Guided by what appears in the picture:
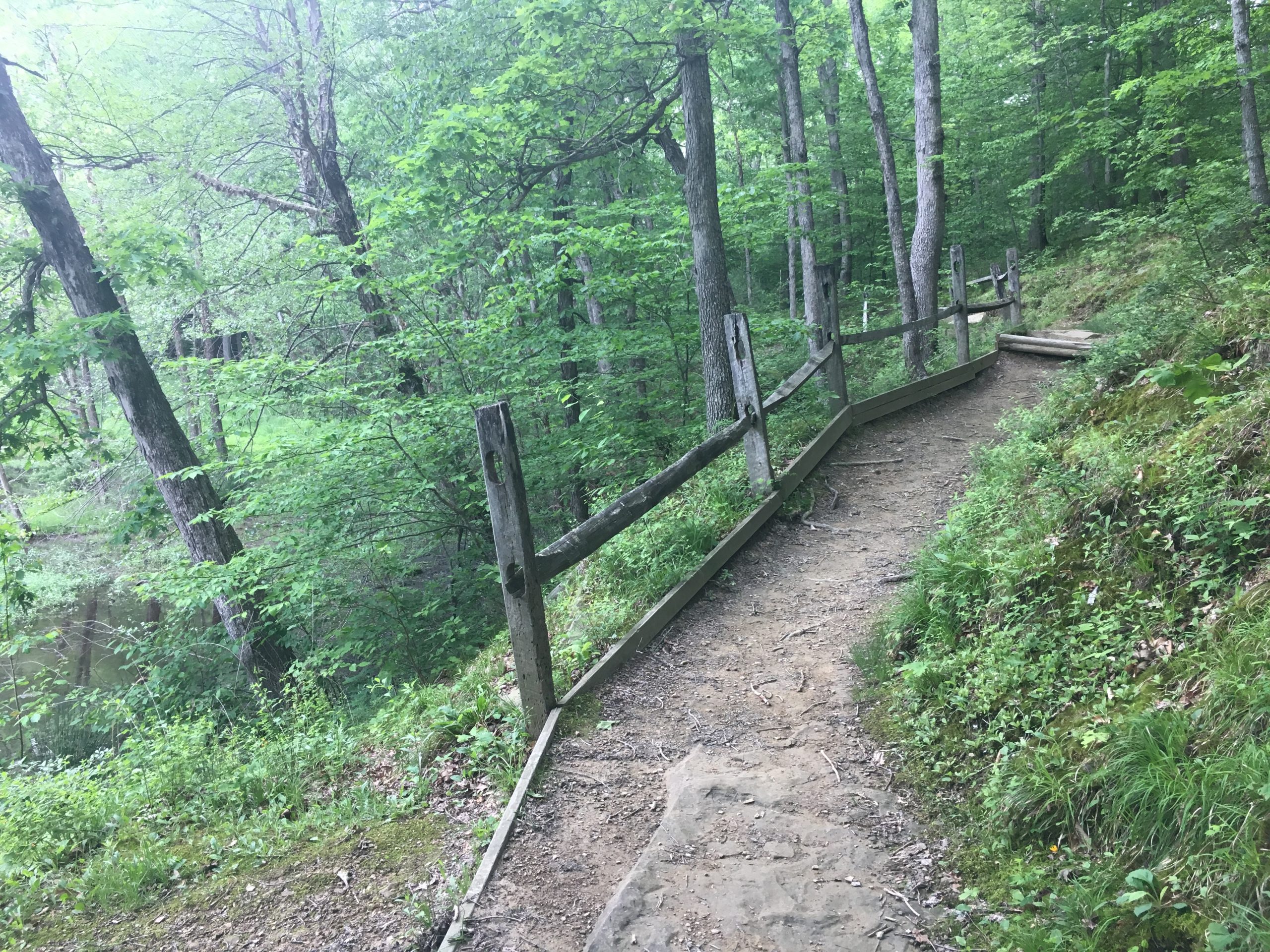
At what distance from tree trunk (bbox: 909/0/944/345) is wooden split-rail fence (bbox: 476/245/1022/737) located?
3.51 metres

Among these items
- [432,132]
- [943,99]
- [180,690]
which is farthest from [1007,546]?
[943,99]

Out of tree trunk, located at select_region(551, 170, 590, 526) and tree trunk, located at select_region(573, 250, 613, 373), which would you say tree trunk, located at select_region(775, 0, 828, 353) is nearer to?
tree trunk, located at select_region(573, 250, 613, 373)

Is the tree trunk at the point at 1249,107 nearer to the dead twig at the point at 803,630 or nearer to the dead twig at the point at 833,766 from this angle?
the dead twig at the point at 803,630

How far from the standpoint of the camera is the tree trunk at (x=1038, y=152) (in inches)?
818

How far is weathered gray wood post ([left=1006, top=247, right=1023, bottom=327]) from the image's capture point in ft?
52.2

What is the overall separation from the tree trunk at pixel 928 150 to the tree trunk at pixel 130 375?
11.1 meters

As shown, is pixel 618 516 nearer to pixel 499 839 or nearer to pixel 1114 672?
pixel 499 839

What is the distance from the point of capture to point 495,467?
4184 millimetres

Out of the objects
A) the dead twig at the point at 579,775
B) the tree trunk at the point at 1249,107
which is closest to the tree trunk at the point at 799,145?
the tree trunk at the point at 1249,107

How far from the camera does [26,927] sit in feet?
Answer: 12.3

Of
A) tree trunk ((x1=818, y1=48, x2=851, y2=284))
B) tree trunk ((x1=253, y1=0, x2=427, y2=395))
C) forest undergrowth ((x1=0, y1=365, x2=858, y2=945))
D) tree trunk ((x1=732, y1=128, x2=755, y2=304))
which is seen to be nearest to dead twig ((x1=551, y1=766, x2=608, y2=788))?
forest undergrowth ((x1=0, y1=365, x2=858, y2=945))

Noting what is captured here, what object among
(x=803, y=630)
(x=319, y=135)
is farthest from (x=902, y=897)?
(x=319, y=135)

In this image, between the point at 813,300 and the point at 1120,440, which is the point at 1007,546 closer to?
the point at 1120,440

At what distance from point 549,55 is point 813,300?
884 cm
